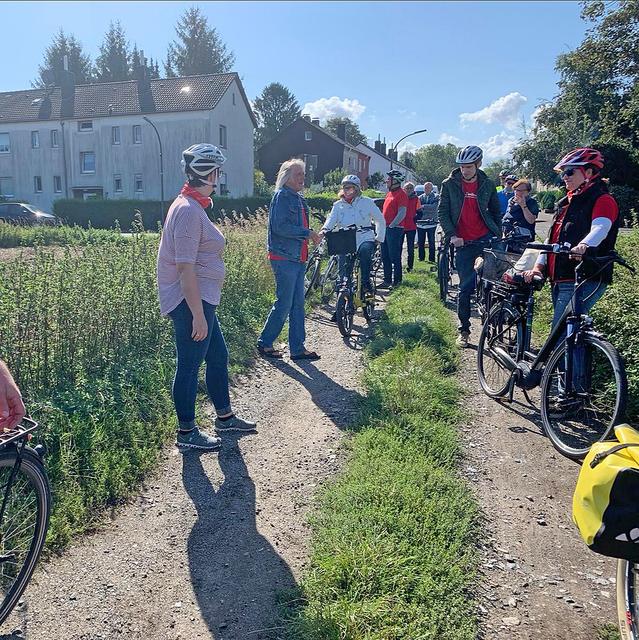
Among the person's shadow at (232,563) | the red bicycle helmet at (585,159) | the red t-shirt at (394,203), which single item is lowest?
the person's shadow at (232,563)

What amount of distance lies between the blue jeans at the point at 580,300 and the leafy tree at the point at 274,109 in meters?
89.2

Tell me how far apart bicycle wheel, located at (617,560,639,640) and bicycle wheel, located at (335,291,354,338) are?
5.42 m

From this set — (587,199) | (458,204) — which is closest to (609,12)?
(458,204)

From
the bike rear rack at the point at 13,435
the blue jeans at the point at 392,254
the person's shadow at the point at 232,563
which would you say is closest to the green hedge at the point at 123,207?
the blue jeans at the point at 392,254

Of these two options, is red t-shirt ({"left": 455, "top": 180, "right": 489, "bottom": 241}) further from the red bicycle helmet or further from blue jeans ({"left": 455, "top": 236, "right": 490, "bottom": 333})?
the red bicycle helmet

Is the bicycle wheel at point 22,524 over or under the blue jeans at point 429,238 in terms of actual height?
under

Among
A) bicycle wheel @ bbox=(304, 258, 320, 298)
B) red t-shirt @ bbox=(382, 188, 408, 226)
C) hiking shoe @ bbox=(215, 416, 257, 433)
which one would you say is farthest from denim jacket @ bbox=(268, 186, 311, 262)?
red t-shirt @ bbox=(382, 188, 408, 226)

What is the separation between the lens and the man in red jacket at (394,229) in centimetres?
1124

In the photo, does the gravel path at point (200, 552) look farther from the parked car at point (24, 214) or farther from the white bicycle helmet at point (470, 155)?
the parked car at point (24, 214)

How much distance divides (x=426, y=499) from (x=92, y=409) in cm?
267

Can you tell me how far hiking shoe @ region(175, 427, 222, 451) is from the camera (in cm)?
440

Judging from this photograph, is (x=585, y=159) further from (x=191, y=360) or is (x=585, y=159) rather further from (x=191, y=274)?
(x=191, y=360)

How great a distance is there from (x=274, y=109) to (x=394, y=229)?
85087 mm

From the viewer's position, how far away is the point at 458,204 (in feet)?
23.0
